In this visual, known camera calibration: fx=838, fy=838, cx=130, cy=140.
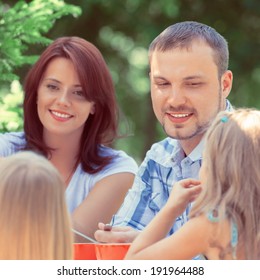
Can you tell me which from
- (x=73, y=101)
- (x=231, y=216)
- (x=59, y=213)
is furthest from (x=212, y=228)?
(x=73, y=101)

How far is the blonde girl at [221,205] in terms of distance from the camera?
2.43 m

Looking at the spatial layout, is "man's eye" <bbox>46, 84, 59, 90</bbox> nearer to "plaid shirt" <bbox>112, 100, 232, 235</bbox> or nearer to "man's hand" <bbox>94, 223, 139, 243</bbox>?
"plaid shirt" <bbox>112, 100, 232, 235</bbox>

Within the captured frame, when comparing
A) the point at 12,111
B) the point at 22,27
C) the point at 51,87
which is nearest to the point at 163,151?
the point at 51,87

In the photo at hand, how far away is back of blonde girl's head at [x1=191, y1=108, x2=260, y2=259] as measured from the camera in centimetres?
246

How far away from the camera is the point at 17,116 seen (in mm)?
4297

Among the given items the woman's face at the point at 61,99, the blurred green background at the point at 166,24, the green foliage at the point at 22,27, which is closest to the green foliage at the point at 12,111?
the green foliage at the point at 22,27

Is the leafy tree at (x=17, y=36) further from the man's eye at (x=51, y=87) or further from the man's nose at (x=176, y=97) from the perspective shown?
the man's nose at (x=176, y=97)

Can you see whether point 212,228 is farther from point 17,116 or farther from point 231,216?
point 17,116

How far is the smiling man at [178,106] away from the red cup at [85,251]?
36 cm

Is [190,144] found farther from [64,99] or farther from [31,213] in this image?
[31,213]

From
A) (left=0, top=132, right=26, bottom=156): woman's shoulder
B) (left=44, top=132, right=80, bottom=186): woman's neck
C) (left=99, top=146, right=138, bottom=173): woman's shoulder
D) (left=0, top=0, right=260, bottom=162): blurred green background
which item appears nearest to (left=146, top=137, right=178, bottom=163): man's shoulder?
(left=99, top=146, right=138, bottom=173): woman's shoulder

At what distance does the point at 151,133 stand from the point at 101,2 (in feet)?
6.87

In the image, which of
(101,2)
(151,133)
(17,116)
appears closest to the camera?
(17,116)

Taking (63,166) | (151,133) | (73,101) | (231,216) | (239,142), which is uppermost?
(151,133)
